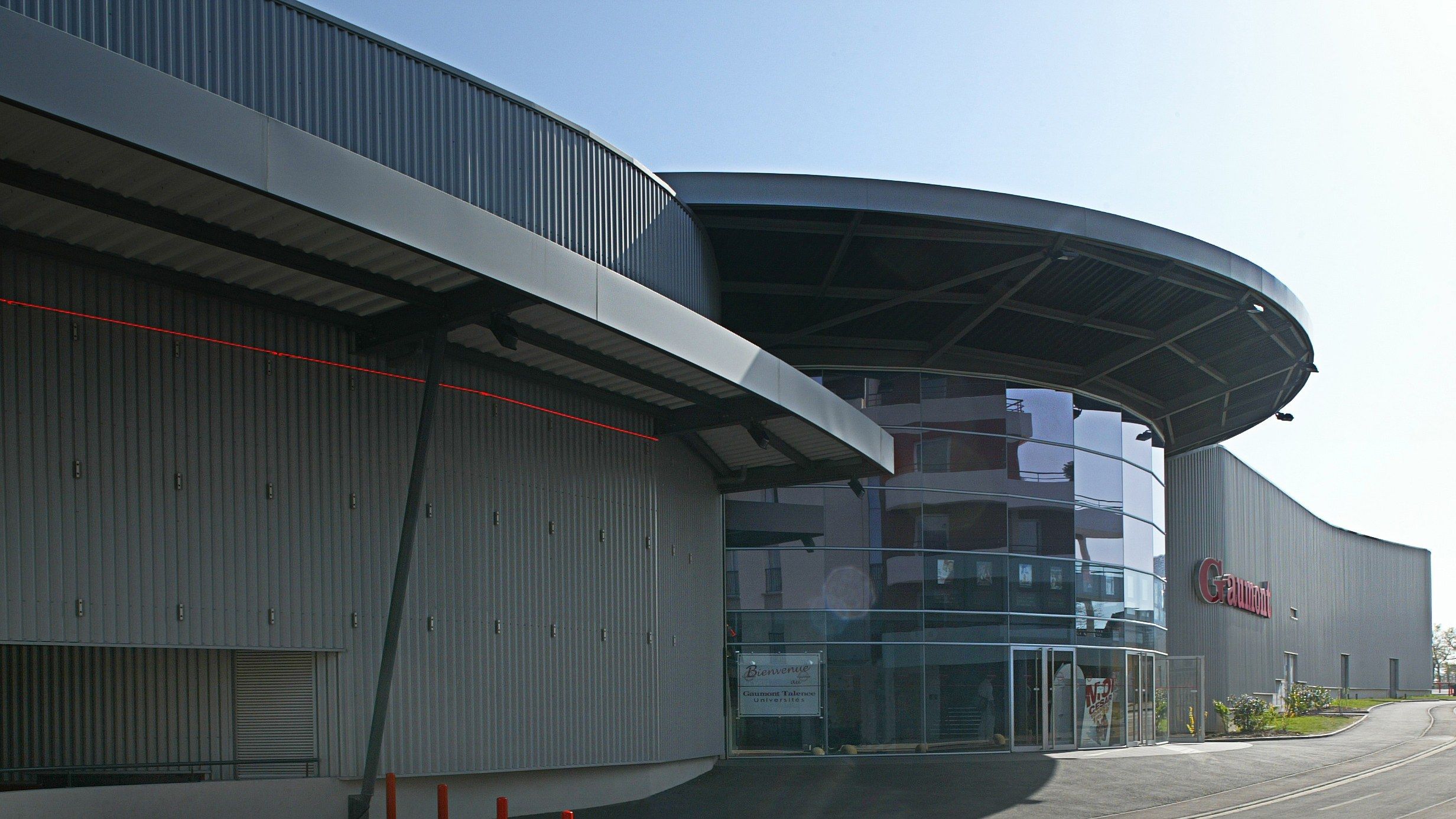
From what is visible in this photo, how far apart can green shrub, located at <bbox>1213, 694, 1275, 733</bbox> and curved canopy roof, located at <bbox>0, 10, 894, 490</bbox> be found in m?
23.7

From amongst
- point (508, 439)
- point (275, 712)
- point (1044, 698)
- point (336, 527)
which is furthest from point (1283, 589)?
point (275, 712)

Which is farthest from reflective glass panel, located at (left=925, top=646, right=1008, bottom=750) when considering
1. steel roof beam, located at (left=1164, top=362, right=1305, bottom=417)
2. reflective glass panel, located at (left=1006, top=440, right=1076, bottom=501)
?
steel roof beam, located at (left=1164, top=362, right=1305, bottom=417)

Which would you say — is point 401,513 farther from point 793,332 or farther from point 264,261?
point 793,332

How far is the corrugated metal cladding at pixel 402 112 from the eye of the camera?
1220cm

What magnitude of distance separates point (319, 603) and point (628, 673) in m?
6.23

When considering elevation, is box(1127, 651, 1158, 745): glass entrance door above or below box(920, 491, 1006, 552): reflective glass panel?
below

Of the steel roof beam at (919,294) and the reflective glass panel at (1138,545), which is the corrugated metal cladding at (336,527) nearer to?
the steel roof beam at (919,294)

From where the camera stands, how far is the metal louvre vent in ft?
48.4

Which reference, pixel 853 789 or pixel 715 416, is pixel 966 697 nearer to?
pixel 853 789

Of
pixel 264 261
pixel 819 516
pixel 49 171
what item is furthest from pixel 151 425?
pixel 819 516

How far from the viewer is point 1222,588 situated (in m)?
39.7

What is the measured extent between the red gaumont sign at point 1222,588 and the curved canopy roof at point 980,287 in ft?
32.2

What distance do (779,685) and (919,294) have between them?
844 cm

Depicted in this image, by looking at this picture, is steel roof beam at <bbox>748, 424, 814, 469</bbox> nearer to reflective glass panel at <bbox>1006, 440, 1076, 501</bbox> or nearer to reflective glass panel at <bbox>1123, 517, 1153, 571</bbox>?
reflective glass panel at <bbox>1006, 440, 1076, 501</bbox>
